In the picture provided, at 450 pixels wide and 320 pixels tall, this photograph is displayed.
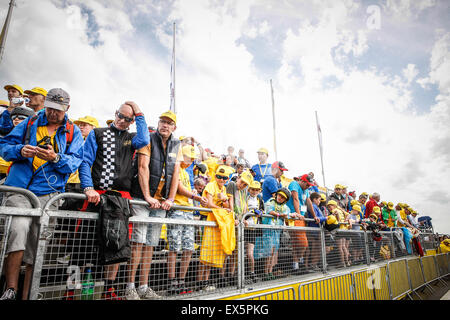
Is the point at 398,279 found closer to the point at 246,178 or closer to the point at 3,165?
the point at 246,178

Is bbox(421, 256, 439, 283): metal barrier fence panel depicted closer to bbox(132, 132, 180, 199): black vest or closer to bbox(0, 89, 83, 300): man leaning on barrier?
bbox(132, 132, 180, 199): black vest

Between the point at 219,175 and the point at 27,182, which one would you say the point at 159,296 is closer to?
the point at 27,182

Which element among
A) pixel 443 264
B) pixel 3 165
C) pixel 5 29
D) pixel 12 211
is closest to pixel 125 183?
pixel 12 211

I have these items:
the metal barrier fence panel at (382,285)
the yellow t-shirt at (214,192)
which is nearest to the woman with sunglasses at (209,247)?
the yellow t-shirt at (214,192)

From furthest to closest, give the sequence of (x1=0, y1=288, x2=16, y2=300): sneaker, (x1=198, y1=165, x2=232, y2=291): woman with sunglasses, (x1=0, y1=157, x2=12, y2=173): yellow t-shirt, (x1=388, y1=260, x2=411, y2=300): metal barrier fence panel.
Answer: (x1=388, y1=260, x2=411, y2=300): metal barrier fence panel → (x1=0, y1=157, x2=12, y2=173): yellow t-shirt → (x1=198, y1=165, x2=232, y2=291): woman with sunglasses → (x1=0, y1=288, x2=16, y2=300): sneaker

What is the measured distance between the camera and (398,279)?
6750 millimetres

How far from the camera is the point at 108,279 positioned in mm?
2320

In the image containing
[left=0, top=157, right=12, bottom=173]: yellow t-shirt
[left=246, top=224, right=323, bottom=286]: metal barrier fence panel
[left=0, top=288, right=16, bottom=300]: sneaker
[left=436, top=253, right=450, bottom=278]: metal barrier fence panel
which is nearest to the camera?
[left=0, top=288, right=16, bottom=300]: sneaker

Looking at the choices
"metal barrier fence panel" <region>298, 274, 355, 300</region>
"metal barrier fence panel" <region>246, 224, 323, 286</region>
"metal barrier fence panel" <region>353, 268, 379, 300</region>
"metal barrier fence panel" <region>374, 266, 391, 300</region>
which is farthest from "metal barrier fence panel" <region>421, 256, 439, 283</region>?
"metal barrier fence panel" <region>246, 224, 323, 286</region>

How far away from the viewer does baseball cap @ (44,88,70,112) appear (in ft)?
8.72

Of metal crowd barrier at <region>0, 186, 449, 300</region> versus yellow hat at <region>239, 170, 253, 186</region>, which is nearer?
metal crowd barrier at <region>0, 186, 449, 300</region>

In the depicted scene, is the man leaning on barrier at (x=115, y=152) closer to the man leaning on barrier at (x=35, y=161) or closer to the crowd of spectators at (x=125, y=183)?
the crowd of spectators at (x=125, y=183)
